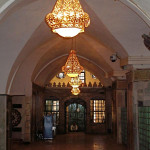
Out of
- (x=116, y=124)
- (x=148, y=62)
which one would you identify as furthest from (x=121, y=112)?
(x=148, y=62)

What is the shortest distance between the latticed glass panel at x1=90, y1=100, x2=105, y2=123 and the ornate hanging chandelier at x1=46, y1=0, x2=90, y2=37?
63.5 feet

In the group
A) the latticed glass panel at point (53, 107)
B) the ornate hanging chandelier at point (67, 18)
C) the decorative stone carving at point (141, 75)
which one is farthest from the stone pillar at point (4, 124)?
the latticed glass panel at point (53, 107)

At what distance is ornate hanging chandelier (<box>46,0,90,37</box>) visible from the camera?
21.1 ft

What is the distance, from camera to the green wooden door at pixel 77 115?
26688mm

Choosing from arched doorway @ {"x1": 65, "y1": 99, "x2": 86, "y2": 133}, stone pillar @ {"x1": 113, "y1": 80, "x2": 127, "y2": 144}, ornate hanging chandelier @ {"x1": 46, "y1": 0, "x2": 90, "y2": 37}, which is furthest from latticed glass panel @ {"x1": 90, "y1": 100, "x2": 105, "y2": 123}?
ornate hanging chandelier @ {"x1": 46, "y1": 0, "x2": 90, "y2": 37}

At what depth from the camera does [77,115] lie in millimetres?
26875

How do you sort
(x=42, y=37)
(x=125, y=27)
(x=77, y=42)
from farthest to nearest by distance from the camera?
1. (x=77, y=42)
2. (x=42, y=37)
3. (x=125, y=27)

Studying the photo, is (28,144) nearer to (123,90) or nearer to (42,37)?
(123,90)

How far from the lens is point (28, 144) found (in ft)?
57.4

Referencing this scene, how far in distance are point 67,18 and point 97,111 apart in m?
19.7

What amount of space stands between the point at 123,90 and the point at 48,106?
8.98 meters

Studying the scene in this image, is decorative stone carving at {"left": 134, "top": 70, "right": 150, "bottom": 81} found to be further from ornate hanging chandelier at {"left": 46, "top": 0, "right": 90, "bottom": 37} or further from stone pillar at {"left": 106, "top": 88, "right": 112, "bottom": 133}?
stone pillar at {"left": 106, "top": 88, "right": 112, "bottom": 133}

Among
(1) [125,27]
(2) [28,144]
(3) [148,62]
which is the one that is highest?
(1) [125,27]

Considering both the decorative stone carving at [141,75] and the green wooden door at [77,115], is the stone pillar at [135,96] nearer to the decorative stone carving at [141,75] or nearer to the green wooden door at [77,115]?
the decorative stone carving at [141,75]
